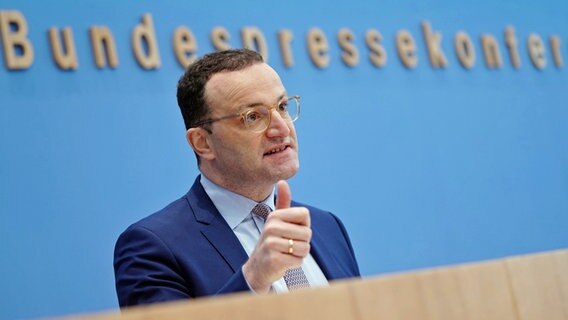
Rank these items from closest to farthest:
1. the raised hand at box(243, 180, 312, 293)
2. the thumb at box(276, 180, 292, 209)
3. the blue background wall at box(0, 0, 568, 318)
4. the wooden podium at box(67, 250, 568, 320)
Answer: the wooden podium at box(67, 250, 568, 320), the raised hand at box(243, 180, 312, 293), the thumb at box(276, 180, 292, 209), the blue background wall at box(0, 0, 568, 318)

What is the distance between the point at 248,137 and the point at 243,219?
19cm

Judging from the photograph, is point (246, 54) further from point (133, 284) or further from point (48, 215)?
point (48, 215)

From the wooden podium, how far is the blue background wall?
5.37 ft

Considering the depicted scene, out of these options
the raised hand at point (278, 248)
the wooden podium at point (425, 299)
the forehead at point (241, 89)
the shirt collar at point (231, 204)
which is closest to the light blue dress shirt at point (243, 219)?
the shirt collar at point (231, 204)

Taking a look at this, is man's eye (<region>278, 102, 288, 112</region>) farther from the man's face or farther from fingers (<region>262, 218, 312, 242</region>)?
fingers (<region>262, 218, 312, 242</region>)

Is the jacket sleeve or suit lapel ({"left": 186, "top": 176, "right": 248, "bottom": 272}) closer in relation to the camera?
the jacket sleeve

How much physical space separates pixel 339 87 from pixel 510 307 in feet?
7.13

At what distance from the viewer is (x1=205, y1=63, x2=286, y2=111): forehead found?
220 centimetres

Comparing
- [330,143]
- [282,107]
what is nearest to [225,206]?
[282,107]

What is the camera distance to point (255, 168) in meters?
2.17

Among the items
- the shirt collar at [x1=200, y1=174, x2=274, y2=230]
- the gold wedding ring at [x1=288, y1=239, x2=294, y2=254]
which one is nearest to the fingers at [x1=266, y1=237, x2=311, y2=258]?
the gold wedding ring at [x1=288, y1=239, x2=294, y2=254]

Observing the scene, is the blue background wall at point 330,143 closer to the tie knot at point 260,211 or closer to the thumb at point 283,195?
the tie knot at point 260,211

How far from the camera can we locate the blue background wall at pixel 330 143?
2740mm

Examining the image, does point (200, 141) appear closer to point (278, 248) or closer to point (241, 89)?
point (241, 89)
